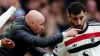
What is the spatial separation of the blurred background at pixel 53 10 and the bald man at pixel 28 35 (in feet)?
11.5

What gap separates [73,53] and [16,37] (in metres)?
0.88

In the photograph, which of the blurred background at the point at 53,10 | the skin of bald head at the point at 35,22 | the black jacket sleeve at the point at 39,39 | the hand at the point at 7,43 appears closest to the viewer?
the hand at the point at 7,43

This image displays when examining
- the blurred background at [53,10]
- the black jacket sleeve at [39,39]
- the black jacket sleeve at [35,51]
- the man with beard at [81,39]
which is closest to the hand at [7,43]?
the black jacket sleeve at [39,39]

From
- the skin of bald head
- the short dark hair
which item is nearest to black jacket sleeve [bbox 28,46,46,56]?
the skin of bald head

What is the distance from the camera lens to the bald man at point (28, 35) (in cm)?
554

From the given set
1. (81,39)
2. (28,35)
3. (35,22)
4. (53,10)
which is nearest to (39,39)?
(28,35)

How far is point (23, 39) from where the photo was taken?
5.57 meters

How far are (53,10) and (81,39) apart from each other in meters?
3.64

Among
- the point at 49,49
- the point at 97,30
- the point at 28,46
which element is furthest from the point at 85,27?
the point at 49,49

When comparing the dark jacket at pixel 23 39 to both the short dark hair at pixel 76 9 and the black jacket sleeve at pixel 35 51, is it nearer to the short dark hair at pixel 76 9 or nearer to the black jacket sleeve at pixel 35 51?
the black jacket sleeve at pixel 35 51

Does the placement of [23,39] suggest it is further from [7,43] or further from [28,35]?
[7,43]

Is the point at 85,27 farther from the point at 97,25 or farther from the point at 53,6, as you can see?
the point at 53,6

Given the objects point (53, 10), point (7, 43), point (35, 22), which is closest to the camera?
point (7, 43)

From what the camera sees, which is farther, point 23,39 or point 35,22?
point 35,22
